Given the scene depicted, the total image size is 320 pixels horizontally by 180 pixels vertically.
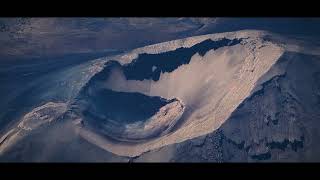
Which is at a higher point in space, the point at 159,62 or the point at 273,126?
the point at 159,62

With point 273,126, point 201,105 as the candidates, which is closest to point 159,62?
point 201,105

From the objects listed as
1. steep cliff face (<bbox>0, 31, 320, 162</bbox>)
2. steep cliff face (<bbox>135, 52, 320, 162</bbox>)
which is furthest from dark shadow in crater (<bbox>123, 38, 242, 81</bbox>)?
steep cliff face (<bbox>135, 52, 320, 162</bbox>)

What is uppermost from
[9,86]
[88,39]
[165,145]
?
[88,39]

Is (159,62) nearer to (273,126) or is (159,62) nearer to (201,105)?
(201,105)

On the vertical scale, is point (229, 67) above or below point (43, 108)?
above

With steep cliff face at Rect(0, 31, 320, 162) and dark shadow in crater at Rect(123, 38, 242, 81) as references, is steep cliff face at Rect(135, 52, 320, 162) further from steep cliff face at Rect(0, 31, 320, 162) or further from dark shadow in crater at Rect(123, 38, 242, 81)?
dark shadow in crater at Rect(123, 38, 242, 81)

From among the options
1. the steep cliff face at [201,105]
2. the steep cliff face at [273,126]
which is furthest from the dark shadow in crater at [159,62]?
the steep cliff face at [273,126]

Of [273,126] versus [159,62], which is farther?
[159,62]

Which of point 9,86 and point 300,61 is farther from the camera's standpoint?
point 300,61

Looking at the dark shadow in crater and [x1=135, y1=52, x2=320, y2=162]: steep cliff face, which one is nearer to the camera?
[x1=135, y1=52, x2=320, y2=162]: steep cliff face

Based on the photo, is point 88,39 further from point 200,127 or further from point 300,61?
point 300,61

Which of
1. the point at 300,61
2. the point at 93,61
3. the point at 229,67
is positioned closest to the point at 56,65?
the point at 93,61
